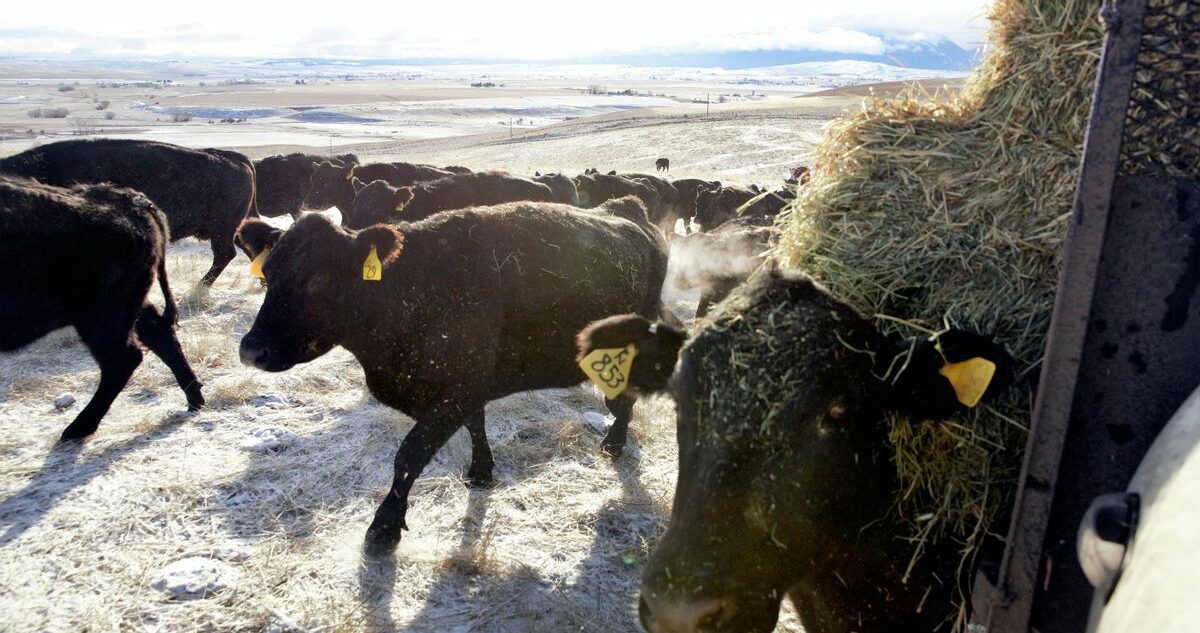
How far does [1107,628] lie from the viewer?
1.54 m

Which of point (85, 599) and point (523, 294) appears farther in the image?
point (523, 294)

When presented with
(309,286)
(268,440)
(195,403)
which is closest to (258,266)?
(309,286)

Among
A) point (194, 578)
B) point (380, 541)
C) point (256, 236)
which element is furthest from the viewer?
point (256, 236)

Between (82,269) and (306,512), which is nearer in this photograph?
(306,512)

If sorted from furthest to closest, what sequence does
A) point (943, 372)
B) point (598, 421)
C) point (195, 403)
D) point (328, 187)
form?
point (328, 187)
point (598, 421)
point (195, 403)
point (943, 372)

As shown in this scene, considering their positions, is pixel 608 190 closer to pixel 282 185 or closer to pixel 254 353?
pixel 282 185

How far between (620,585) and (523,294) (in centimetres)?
220

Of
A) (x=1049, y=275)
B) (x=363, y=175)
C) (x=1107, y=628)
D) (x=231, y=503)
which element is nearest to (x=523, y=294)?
(x=231, y=503)

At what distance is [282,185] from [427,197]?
316 inches

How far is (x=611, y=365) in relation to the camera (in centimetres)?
336

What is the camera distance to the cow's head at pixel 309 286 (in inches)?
202

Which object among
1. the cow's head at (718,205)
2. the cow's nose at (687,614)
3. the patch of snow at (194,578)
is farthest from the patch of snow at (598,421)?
the cow's head at (718,205)

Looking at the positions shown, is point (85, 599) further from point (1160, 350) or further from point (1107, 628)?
point (1160, 350)

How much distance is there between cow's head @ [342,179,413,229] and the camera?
11.2 meters
